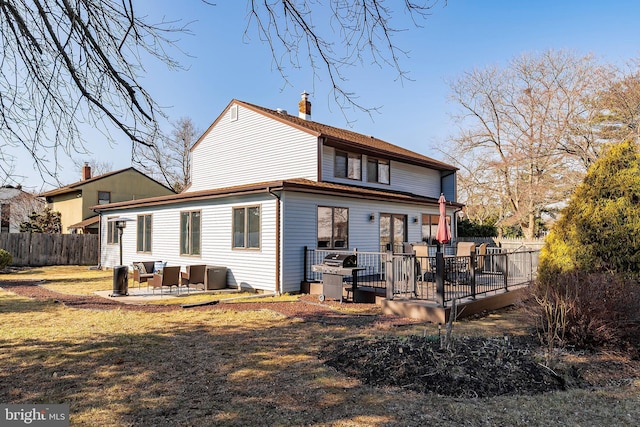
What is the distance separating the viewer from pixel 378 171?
650 inches

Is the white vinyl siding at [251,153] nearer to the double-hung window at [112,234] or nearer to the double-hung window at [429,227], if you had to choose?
the double-hung window at [112,234]

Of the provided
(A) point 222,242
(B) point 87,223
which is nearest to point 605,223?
(A) point 222,242

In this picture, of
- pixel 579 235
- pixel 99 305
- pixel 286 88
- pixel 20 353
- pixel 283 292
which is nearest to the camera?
pixel 286 88

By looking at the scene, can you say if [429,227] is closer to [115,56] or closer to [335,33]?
[335,33]

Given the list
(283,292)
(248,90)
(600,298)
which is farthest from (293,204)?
(600,298)

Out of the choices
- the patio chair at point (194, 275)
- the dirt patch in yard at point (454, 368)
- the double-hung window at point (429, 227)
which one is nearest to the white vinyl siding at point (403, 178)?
the double-hung window at point (429, 227)

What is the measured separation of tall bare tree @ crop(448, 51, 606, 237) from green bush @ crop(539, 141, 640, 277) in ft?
51.0

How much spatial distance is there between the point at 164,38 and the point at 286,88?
1.34m

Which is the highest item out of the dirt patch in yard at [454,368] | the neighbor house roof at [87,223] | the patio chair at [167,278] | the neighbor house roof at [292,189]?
the neighbor house roof at [292,189]

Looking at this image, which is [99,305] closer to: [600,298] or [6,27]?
[6,27]

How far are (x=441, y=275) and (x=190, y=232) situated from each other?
974 cm

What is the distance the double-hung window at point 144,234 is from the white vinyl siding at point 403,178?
8.19 m

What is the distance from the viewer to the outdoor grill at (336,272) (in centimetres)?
1013

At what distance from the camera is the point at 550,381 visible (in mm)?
4586
